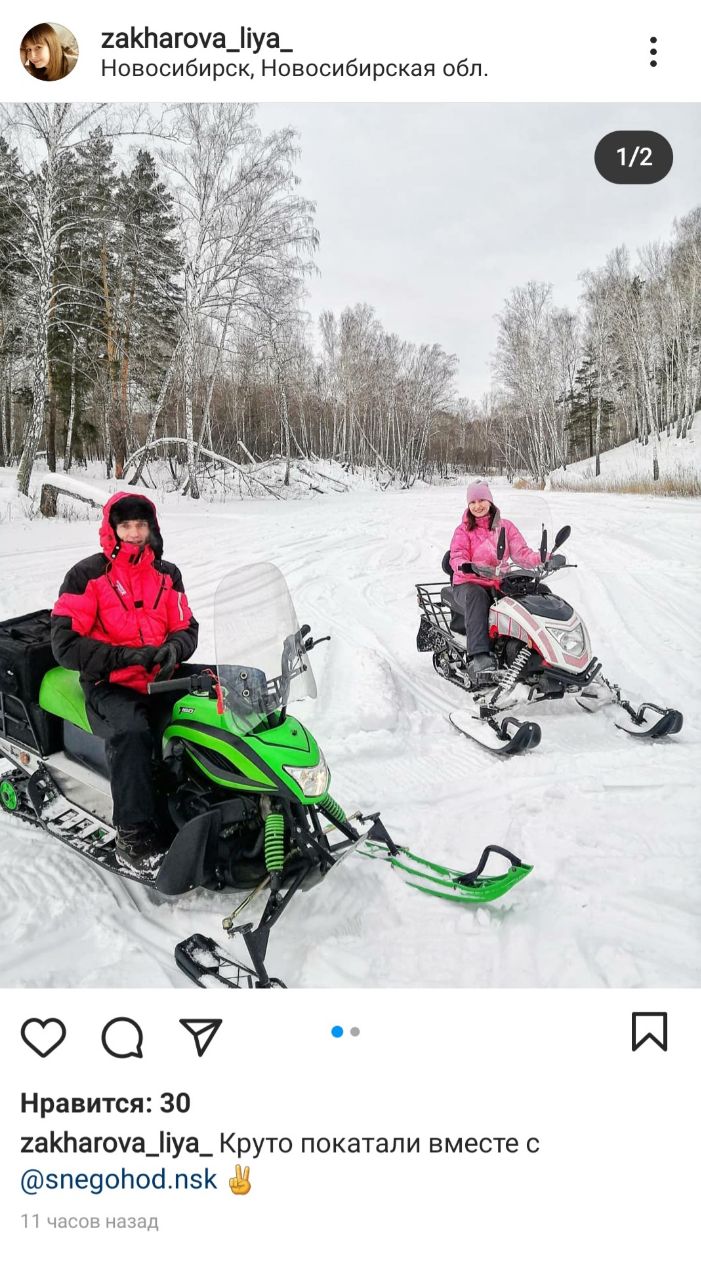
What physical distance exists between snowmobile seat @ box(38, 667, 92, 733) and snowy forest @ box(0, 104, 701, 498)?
1.78 meters

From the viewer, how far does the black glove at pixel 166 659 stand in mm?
2146

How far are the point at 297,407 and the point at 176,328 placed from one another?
224 centimetres

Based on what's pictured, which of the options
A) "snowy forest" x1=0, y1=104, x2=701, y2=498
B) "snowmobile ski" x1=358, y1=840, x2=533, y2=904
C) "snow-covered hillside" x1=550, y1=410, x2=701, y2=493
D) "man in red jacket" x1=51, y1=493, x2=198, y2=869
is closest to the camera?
"snowmobile ski" x1=358, y1=840, x2=533, y2=904

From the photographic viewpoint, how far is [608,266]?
234cm

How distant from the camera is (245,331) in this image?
752 centimetres

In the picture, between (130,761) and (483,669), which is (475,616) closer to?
(483,669)

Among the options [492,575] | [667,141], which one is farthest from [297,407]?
[667,141]

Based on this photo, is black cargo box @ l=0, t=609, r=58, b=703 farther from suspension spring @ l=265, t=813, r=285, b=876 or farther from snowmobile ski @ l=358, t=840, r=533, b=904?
snowmobile ski @ l=358, t=840, r=533, b=904

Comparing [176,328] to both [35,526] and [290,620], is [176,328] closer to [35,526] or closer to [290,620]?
[35,526]

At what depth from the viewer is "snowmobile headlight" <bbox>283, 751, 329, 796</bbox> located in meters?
1.86

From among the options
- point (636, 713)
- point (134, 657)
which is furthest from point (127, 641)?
point (636, 713)
